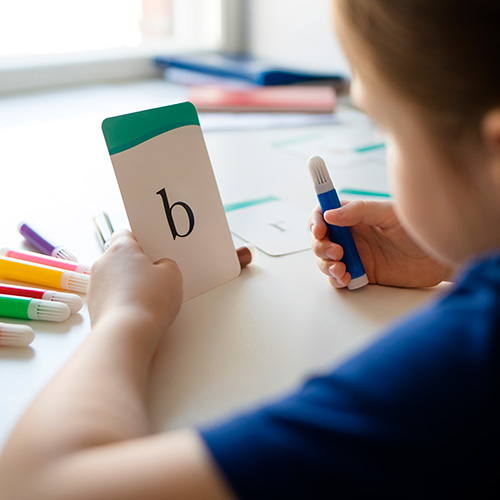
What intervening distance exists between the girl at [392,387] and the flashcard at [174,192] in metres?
0.16

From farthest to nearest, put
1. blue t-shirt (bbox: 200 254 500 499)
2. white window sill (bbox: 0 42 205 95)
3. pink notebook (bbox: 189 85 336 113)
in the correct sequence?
white window sill (bbox: 0 42 205 95) → pink notebook (bbox: 189 85 336 113) → blue t-shirt (bbox: 200 254 500 499)

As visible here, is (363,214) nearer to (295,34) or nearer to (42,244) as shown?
(42,244)

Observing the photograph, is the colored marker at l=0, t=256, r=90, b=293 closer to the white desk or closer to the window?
the white desk

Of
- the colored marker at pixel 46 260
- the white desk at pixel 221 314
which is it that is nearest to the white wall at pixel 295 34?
the white desk at pixel 221 314

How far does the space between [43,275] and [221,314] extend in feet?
0.59

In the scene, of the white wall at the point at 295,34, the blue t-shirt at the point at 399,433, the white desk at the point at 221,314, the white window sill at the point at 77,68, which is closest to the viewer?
the blue t-shirt at the point at 399,433

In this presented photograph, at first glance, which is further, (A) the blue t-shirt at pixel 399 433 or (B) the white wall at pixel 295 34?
(B) the white wall at pixel 295 34

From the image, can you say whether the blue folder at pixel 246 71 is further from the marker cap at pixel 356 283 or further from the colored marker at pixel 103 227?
the marker cap at pixel 356 283

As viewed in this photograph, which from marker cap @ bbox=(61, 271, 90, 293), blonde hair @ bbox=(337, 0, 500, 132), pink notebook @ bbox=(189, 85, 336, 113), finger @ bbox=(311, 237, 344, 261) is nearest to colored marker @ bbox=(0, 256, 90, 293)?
marker cap @ bbox=(61, 271, 90, 293)

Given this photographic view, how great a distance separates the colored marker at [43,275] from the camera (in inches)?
23.8

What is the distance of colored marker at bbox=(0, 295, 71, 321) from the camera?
553mm

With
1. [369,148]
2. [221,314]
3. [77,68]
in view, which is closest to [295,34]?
[77,68]

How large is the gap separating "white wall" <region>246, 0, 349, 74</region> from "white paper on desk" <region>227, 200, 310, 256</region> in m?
0.89

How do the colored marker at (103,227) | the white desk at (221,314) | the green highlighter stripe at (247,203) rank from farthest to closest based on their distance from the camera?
the green highlighter stripe at (247,203)
the colored marker at (103,227)
the white desk at (221,314)
